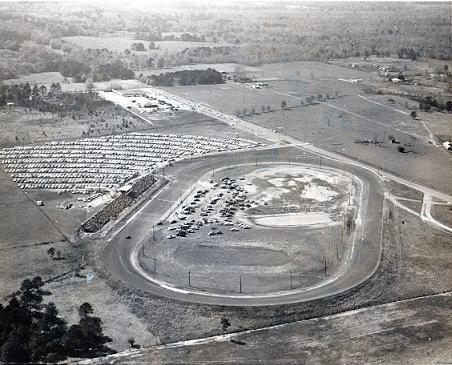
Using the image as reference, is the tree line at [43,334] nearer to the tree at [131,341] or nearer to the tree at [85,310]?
the tree at [85,310]

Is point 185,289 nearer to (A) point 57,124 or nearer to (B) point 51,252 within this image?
(B) point 51,252

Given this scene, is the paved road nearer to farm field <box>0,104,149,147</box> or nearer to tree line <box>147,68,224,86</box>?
farm field <box>0,104,149,147</box>

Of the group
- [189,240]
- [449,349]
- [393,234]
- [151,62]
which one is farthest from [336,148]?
[151,62]

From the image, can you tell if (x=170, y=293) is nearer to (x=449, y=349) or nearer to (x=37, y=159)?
(x=449, y=349)

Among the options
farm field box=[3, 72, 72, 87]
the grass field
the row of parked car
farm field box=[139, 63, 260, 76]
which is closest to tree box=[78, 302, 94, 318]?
the row of parked car

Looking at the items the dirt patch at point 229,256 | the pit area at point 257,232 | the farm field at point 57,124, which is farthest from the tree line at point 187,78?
the dirt patch at point 229,256

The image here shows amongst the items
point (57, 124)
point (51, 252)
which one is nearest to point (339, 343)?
point (51, 252)
